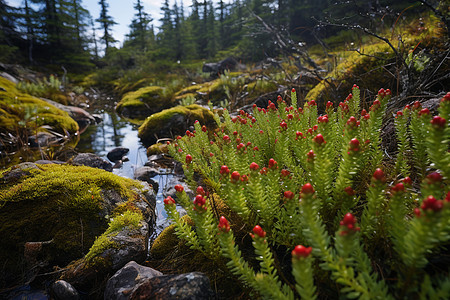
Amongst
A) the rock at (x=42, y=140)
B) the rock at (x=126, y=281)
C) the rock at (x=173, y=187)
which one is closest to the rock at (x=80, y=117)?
the rock at (x=42, y=140)

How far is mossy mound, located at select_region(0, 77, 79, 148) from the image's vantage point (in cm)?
556

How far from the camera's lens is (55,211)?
93.3 inches

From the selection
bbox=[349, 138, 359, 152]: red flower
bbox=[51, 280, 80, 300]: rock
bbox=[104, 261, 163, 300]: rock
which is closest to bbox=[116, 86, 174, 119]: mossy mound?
bbox=[51, 280, 80, 300]: rock

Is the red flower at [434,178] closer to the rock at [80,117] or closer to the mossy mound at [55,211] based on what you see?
the mossy mound at [55,211]

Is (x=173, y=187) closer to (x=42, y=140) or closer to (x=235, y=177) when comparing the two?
(x=235, y=177)

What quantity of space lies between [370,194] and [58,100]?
13887mm

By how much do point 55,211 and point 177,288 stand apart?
1.87 meters

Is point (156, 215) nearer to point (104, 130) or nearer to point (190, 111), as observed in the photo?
point (190, 111)

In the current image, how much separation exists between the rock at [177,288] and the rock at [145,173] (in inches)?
120

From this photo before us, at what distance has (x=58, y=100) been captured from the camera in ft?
36.7

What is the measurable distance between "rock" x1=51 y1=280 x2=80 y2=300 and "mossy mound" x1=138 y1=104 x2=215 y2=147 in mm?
4793

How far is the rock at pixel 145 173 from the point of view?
4.25m

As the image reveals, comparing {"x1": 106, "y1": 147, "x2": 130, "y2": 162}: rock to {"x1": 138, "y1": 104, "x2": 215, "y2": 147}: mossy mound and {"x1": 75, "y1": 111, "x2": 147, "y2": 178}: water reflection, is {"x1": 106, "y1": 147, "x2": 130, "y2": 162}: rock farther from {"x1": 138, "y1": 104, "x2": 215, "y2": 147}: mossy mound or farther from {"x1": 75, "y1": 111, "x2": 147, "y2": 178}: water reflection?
{"x1": 138, "y1": 104, "x2": 215, "y2": 147}: mossy mound

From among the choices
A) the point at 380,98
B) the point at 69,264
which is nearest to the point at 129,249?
the point at 69,264
